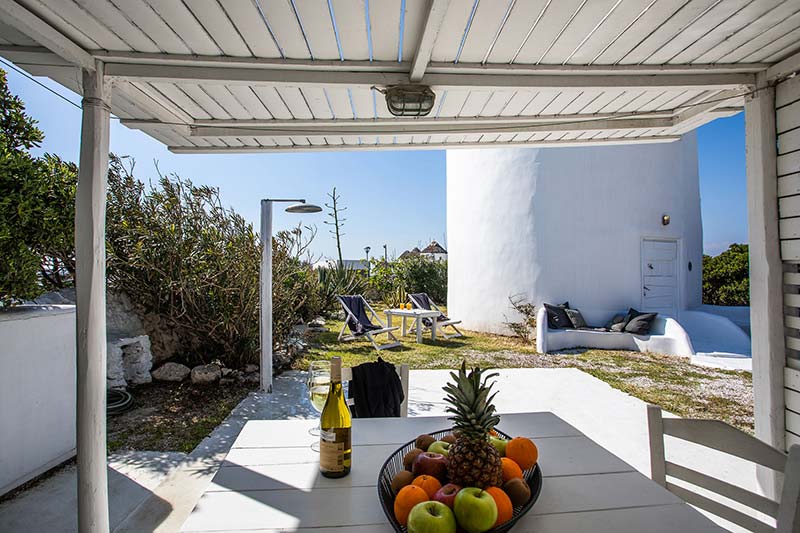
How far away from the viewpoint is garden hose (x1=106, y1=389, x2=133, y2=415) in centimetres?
385

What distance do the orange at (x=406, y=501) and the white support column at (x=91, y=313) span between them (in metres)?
1.67

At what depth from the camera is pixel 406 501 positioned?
942mm

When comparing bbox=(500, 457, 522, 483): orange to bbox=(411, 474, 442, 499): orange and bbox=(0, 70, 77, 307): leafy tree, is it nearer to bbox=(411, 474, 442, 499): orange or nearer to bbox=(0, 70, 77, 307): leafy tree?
bbox=(411, 474, 442, 499): orange

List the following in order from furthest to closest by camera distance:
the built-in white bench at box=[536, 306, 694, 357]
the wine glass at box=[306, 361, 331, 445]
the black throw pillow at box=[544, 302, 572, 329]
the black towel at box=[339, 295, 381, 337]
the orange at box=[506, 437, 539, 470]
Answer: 1. the black throw pillow at box=[544, 302, 572, 329]
2. the black towel at box=[339, 295, 381, 337]
3. the built-in white bench at box=[536, 306, 694, 357]
4. the wine glass at box=[306, 361, 331, 445]
5. the orange at box=[506, 437, 539, 470]

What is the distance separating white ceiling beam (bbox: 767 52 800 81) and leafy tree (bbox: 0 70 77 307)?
426 cm

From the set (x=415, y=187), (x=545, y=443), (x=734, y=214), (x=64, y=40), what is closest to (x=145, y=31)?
(x=64, y=40)

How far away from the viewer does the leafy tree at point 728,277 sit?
30.8ft

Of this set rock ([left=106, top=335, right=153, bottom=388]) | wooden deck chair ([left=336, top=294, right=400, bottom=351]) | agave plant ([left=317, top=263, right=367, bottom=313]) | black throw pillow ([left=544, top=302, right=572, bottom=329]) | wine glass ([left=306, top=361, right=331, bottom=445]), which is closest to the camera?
wine glass ([left=306, top=361, right=331, bottom=445])

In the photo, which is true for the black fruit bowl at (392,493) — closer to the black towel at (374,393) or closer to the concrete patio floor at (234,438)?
the black towel at (374,393)

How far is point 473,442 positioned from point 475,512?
185mm

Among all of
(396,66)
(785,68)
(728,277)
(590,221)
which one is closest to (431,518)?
(396,66)

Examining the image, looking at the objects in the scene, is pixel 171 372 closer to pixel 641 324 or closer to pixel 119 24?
pixel 119 24

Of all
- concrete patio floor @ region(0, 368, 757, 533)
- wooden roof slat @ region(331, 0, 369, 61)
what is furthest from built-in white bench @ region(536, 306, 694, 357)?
wooden roof slat @ region(331, 0, 369, 61)

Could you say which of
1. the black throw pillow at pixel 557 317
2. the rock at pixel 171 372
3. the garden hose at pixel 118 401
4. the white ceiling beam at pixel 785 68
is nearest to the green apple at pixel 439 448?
the white ceiling beam at pixel 785 68
